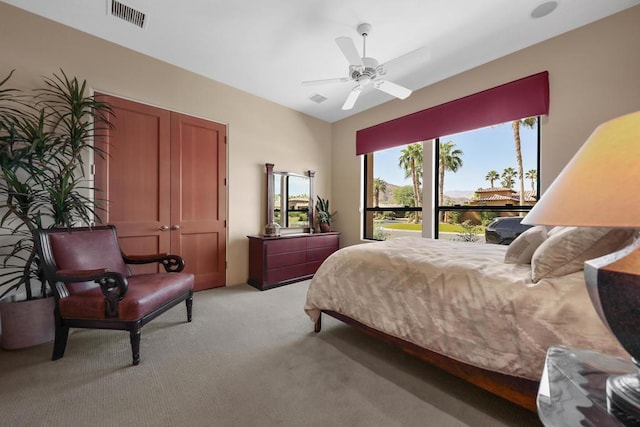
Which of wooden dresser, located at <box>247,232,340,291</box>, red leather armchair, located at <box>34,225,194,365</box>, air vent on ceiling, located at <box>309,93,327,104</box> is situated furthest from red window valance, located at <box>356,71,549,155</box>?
red leather armchair, located at <box>34,225,194,365</box>

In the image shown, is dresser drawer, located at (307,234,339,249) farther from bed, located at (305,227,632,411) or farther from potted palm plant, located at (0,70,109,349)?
potted palm plant, located at (0,70,109,349)

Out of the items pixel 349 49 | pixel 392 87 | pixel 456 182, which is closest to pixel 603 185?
pixel 349 49

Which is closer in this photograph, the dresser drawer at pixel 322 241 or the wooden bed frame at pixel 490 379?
the wooden bed frame at pixel 490 379

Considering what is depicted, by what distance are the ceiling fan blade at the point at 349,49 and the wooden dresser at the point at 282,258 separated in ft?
8.32

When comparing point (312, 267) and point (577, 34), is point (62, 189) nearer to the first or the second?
point (312, 267)

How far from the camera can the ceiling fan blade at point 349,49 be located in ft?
6.95

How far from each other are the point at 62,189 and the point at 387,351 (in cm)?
313

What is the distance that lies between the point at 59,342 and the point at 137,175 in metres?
1.87

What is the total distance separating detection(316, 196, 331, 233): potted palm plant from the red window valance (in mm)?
1344

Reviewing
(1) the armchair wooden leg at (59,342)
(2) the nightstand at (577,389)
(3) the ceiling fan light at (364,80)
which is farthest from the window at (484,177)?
(1) the armchair wooden leg at (59,342)

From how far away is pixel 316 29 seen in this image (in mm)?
2584

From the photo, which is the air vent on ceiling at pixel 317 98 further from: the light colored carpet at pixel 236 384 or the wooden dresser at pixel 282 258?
the light colored carpet at pixel 236 384

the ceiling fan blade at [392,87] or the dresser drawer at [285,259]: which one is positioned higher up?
the ceiling fan blade at [392,87]

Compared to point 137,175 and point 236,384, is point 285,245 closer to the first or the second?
point 137,175
